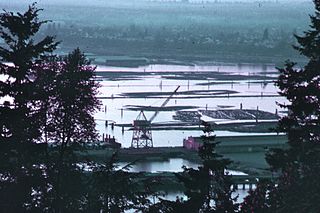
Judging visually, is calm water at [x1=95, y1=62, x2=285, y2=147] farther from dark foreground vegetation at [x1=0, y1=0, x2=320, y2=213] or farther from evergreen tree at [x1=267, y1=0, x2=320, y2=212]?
dark foreground vegetation at [x1=0, y1=0, x2=320, y2=213]

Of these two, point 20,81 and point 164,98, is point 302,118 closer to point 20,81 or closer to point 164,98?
point 20,81

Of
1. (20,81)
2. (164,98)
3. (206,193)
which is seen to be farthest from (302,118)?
(164,98)

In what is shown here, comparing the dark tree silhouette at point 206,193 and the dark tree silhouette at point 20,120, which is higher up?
the dark tree silhouette at point 20,120

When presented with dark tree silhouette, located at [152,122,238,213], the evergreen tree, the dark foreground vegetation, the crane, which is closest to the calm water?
the crane

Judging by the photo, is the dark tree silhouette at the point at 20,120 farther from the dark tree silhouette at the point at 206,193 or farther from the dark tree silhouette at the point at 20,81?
the dark tree silhouette at the point at 206,193

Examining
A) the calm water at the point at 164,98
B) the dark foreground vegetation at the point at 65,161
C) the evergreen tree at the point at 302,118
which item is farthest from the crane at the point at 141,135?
the dark foreground vegetation at the point at 65,161

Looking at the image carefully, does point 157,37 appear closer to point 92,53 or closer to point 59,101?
point 92,53

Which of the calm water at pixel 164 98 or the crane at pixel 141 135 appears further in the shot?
the calm water at pixel 164 98

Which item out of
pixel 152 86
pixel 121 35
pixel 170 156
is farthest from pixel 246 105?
pixel 121 35

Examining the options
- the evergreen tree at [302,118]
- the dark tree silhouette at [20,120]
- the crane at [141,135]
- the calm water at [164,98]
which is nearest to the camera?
the dark tree silhouette at [20,120]
